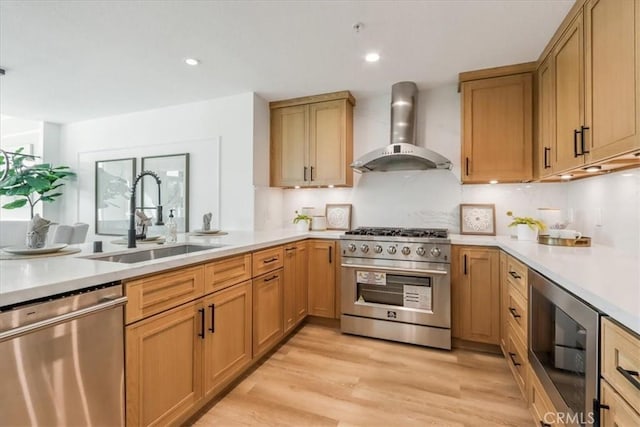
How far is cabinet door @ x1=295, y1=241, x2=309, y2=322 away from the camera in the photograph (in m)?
2.77

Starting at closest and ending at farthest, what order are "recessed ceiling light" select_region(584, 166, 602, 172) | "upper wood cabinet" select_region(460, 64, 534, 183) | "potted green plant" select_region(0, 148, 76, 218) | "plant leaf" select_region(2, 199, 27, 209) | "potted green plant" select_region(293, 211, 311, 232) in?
"recessed ceiling light" select_region(584, 166, 602, 172)
"upper wood cabinet" select_region(460, 64, 534, 183)
"potted green plant" select_region(293, 211, 311, 232)
"potted green plant" select_region(0, 148, 76, 218)
"plant leaf" select_region(2, 199, 27, 209)

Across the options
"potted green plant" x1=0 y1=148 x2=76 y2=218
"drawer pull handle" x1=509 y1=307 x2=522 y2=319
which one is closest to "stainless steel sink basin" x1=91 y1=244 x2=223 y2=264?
"drawer pull handle" x1=509 y1=307 x2=522 y2=319

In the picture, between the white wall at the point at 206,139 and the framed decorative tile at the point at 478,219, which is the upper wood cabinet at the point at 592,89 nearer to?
the framed decorative tile at the point at 478,219

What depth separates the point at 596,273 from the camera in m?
1.22

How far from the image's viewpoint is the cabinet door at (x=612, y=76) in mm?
1272

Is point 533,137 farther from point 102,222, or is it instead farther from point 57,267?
point 102,222

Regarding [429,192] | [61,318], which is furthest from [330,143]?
[61,318]

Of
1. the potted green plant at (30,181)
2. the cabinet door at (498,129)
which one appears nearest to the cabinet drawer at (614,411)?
the cabinet door at (498,129)

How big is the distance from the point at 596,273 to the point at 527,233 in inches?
51.5

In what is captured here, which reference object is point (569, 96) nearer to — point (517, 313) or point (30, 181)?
point (517, 313)

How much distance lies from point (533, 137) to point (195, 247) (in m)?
2.96

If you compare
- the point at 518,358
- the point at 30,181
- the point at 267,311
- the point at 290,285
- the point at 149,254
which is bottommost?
the point at 518,358

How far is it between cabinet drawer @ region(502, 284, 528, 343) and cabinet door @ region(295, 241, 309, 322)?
5.58ft

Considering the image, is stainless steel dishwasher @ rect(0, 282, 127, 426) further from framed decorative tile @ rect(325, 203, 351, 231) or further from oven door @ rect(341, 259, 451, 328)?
framed decorative tile @ rect(325, 203, 351, 231)
